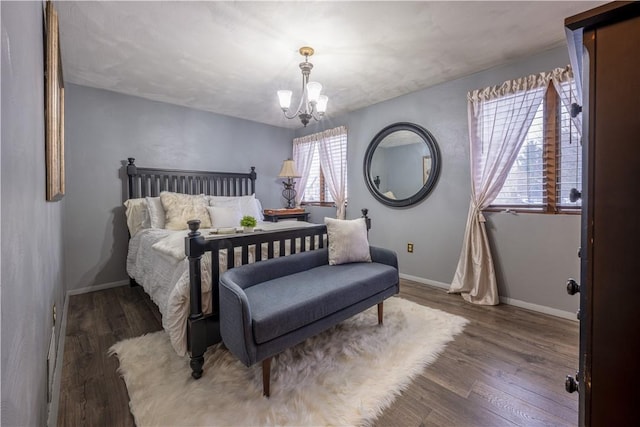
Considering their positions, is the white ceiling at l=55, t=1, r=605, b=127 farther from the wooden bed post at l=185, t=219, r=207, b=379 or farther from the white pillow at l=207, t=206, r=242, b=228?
the wooden bed post at l=185, t=219, r=207, b=379

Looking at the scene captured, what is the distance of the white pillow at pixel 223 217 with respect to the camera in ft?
10.4

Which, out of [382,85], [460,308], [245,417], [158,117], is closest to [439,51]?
[382,85]

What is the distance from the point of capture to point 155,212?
308cm

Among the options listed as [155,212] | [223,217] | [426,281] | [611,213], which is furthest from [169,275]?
[426,281]

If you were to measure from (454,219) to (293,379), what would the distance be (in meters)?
2.40

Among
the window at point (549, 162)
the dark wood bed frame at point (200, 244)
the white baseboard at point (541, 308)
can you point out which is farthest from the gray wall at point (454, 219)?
the dark wood bed frame at point (200, 244)

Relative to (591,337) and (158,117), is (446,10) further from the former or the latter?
(158,117)

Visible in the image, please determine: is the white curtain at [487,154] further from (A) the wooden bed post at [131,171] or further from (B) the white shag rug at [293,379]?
(A) the wooden bed post at [131,171]

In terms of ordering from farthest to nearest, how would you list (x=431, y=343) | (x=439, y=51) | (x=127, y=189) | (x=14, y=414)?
1. (x=127, y=189)
2. (x=439, y=51)
3. (x=431, y=343)
4. (x=14, y=414)

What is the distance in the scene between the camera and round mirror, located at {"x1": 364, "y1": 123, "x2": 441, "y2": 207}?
3256 millimetres

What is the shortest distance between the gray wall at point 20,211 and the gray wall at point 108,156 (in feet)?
8.13

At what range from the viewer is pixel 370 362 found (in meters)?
1.79

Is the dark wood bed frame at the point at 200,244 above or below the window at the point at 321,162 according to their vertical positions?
below

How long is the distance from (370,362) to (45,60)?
8.03 feet
